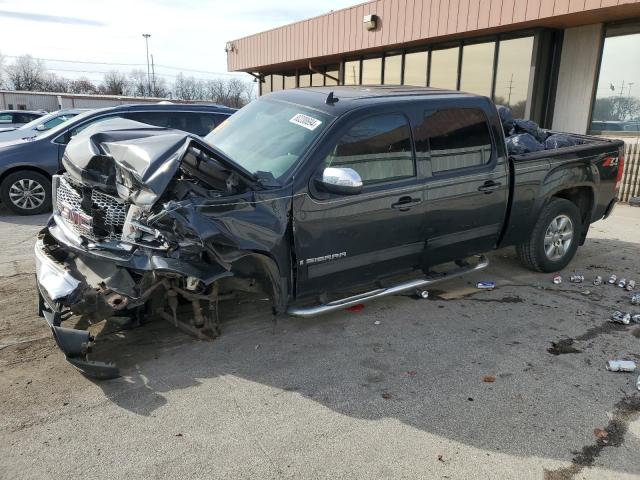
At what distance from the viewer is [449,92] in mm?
4895

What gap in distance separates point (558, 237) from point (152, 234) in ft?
15.1

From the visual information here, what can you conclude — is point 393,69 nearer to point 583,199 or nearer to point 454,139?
point 583,199

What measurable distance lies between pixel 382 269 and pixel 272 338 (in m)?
1.12

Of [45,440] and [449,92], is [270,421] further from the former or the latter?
[449,92]

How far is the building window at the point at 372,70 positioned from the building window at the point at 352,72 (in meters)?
0.35

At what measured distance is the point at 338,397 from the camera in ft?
10.8

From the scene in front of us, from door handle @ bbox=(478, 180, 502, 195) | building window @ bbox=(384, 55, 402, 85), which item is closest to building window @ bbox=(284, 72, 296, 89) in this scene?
building window @ bbox=(384, 55, 402, 85)

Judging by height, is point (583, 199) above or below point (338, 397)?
above

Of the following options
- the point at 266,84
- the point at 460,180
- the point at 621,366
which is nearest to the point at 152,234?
the point at 460,180

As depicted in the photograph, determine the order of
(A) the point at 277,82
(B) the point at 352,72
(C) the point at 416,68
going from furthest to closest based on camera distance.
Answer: (A) the point at 277,82 → (B) the point at 352,72 → (C) the point at 416,68

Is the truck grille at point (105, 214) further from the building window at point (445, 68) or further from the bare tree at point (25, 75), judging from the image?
the bare tree at point (25, 75)

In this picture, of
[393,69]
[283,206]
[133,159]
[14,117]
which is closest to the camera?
[133,159]

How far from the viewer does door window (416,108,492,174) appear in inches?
174

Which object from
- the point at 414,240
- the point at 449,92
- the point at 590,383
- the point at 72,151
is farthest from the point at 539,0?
the point at 72,151
